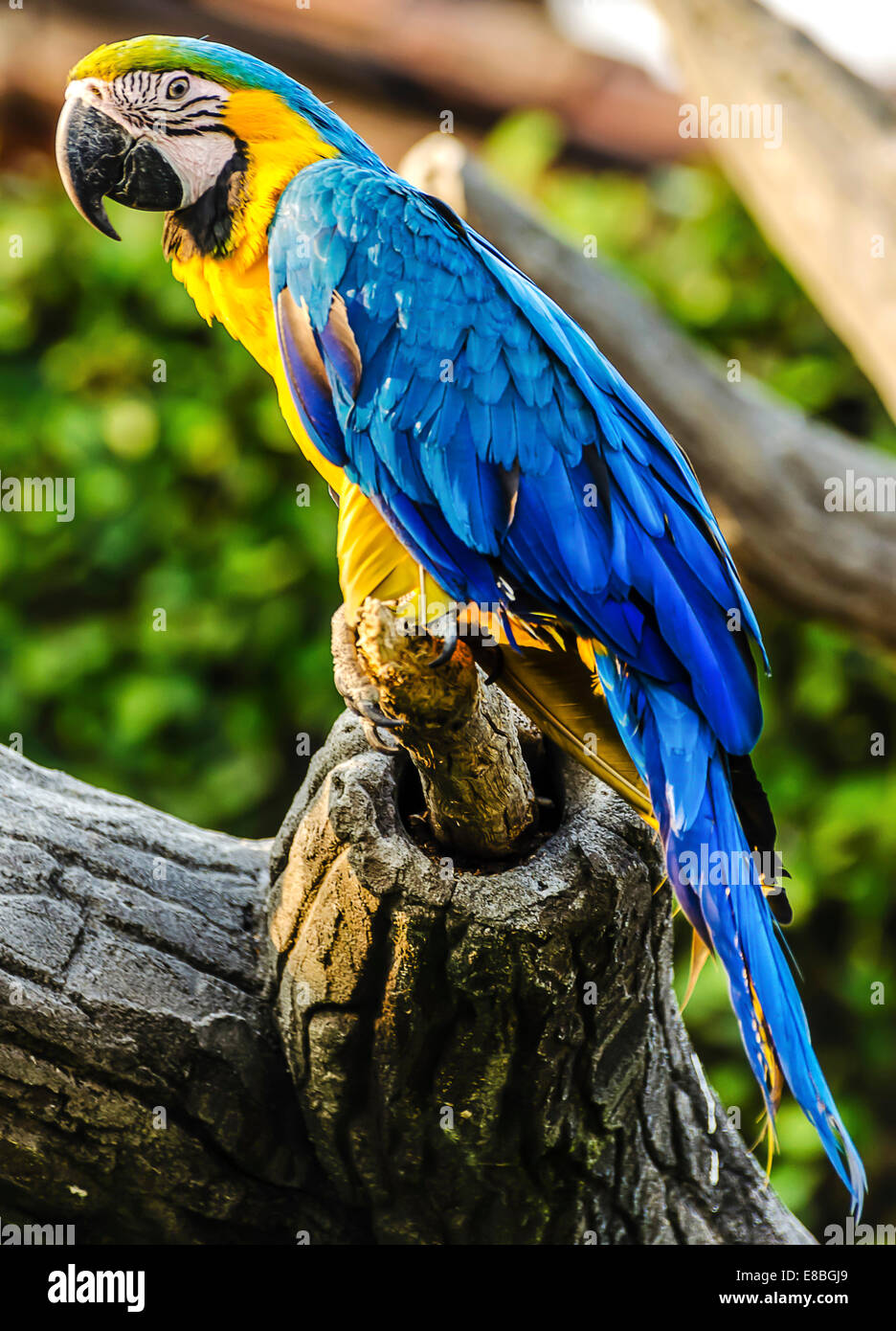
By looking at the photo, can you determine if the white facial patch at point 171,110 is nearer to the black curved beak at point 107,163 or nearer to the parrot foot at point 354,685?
the black curved beak at point 107,163

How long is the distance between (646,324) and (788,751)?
2.98 ft

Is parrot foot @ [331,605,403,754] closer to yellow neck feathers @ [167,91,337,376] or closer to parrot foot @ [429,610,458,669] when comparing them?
parrot foot @ [429,610,458,669]

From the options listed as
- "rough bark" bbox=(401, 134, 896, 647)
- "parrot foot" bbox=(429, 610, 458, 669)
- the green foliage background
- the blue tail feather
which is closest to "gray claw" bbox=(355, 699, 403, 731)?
"parrot foot" bbox=(429, 610, 458, 669)

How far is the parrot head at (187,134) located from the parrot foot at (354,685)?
417mm

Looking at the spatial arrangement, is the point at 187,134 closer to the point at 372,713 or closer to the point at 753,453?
the point at 372,713

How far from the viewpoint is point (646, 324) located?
2.25m

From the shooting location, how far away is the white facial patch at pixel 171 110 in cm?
110

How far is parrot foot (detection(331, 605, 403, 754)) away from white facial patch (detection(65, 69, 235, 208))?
1.60ft

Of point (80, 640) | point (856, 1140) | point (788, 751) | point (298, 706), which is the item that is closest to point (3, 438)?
point (80, 640)

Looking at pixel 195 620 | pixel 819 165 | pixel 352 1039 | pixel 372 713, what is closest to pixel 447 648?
pixel 372 713

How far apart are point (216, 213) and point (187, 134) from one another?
8cm

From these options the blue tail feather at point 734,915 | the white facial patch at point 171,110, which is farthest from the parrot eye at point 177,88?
the blue tail feather at point 734,915

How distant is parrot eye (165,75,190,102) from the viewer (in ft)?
3.60

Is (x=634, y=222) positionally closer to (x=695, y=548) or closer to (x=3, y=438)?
(x=3, y=438)
